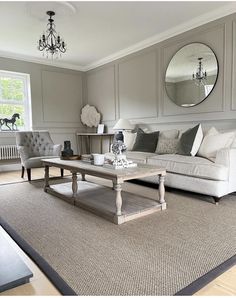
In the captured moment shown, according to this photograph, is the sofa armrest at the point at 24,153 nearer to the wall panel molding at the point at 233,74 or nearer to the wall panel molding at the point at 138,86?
the wall panel molding at the point at 138,86

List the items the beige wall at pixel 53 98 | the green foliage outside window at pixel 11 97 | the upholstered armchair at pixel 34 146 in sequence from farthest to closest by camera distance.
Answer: the beige wall at pixel 53 98 → the green foliage outside window at pixel 11 97 → the upholstered armchair at pixel 34 146

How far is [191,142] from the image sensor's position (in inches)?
119

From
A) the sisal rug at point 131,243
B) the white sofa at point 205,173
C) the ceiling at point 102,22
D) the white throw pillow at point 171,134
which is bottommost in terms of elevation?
the sisal rug at point 131,243

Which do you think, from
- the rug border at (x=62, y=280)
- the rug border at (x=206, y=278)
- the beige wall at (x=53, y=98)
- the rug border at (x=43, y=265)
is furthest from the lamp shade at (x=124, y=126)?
the rug border at (x=206, y=278)

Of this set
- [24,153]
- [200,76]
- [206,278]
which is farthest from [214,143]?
[24,153]

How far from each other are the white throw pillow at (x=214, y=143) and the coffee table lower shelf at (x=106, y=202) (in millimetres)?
950

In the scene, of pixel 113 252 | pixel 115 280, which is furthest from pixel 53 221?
pixel 115 280

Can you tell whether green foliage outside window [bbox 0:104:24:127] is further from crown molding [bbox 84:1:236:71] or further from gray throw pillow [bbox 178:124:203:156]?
gray throw pillow [bbox 178:124:203:156]

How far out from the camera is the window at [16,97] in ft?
16.5

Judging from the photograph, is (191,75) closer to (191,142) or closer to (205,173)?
(191,142)

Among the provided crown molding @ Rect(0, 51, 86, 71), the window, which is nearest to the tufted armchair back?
the window

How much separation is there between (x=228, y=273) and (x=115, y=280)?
2.12 feet

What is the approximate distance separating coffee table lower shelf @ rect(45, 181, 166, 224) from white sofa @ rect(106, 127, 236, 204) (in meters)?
0.48

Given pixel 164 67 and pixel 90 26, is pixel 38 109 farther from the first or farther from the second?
pixel 164 67
